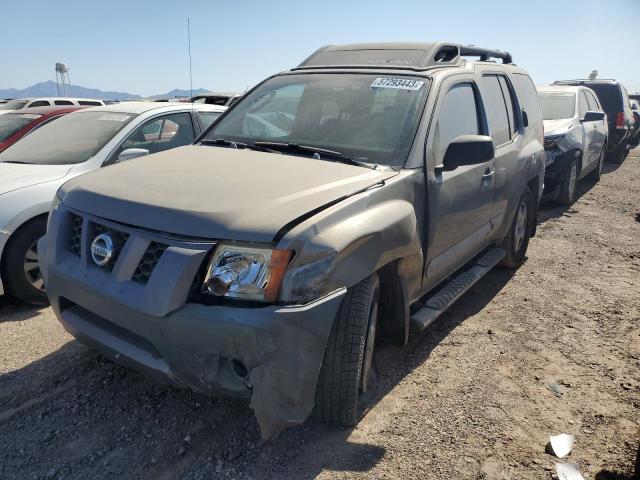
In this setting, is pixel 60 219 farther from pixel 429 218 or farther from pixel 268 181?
pixel 429 218

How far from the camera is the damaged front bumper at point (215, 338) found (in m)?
2.05

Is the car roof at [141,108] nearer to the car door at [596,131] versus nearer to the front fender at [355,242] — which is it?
the front fender at [355,242]

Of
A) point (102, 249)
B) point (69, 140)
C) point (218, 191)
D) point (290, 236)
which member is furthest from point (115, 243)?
point (69, 140)

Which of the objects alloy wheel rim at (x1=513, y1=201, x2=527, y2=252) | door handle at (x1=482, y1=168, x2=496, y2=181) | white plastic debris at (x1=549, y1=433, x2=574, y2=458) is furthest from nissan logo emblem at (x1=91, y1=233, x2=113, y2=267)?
alloy wheel rim at (x1=513, y1=201, x2=527, y2=252)

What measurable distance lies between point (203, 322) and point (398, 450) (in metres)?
1.22

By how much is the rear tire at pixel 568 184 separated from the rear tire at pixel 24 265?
710cm

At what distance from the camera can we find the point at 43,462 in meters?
2.43

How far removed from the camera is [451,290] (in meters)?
3.74

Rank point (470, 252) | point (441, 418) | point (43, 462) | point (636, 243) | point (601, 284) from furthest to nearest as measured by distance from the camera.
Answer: point (636, 243)
point (601, 284)
point (470, 252)
point (441, 418)
point (43, 462)

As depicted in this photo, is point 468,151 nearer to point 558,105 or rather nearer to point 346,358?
point 346,358

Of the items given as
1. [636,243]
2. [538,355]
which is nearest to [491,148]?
[538,355]

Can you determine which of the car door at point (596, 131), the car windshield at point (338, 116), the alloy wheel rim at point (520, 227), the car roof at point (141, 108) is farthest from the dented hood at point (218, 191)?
the car door at point (596, 131)

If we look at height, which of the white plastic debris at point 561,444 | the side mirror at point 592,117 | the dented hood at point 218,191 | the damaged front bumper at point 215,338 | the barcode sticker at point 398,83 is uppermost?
the barcode sticker at point 398,83

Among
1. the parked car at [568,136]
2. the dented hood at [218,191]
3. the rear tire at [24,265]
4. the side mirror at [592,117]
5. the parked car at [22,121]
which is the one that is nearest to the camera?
the dented hood at [218,191]
